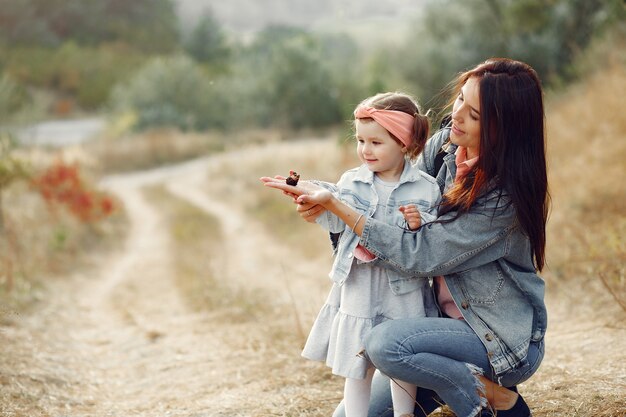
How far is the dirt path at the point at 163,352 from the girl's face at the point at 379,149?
142cm

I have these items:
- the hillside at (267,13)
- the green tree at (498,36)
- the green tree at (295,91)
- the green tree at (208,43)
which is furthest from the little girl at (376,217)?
the green tree at (208,43)

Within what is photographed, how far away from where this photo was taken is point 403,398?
3105mm

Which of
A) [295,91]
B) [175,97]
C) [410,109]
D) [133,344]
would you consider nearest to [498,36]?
[295,91]

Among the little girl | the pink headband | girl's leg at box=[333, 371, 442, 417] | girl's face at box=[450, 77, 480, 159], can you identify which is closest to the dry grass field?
girl's leg at box=[333, 371, 442, 417]

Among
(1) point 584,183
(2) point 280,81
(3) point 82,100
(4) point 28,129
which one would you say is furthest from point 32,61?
(1) point 584,183

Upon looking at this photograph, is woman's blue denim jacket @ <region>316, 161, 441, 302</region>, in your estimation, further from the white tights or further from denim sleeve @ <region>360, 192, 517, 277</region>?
the white tights

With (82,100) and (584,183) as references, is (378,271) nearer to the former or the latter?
(584,183)

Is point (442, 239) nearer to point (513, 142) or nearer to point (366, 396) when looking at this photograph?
point (513, 142)

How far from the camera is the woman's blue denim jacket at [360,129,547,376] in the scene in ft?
9.32

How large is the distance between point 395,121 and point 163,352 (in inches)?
134

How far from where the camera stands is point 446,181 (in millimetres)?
3115

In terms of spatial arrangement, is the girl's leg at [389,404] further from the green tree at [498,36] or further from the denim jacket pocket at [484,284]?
the green tree at [498,36]

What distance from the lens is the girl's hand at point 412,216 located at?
290cm

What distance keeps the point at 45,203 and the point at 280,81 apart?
16.1 meters
